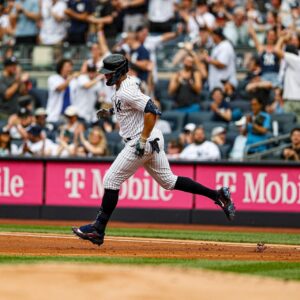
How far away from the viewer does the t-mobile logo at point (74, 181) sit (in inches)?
706

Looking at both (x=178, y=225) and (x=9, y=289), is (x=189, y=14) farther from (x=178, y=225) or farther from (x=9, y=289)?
(x=9, y=289)

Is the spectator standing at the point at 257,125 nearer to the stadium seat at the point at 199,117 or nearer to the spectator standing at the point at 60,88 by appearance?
the stadium seat at the point at 199,117

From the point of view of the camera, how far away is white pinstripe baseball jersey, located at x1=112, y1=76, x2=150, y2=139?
37.2 feet

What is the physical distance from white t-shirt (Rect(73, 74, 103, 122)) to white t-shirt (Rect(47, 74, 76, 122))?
0.16 m

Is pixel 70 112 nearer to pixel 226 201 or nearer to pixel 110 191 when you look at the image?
pixel 226 201

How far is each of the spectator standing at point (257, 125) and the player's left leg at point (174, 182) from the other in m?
5.49

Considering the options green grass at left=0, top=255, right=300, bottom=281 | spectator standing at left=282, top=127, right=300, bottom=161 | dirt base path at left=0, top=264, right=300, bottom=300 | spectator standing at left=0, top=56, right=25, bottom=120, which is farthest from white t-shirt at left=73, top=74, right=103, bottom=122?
dirt base path at left=0, top=264, right=300, bottom=300

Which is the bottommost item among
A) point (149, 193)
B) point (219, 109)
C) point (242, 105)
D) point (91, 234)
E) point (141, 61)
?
point (91, 234)

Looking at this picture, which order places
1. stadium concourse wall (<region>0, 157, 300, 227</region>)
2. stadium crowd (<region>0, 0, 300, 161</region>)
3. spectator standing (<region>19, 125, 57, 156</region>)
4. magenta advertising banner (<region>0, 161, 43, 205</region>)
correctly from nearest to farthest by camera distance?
stadium concourse wall (<region>0, 157, 300, 227</region>) → magenta advertising banner (<region>0, 161, 43, 205</region>) → stadium crowd (<region>0, 0, 300, 161</region>) → spectator standing (<region>19, 125, 57, 156</region>)

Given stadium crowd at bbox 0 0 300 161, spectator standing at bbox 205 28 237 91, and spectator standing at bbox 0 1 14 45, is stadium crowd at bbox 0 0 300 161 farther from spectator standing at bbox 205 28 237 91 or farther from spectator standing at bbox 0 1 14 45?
spectator standing at bbox 0 1 14 45

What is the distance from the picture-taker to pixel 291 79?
1847 centimetres

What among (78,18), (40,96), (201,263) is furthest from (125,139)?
(78,18)

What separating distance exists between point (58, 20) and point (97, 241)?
11.2m

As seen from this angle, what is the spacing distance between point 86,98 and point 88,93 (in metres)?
0.13
